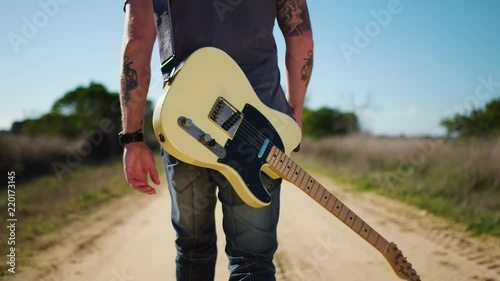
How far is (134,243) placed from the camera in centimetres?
398

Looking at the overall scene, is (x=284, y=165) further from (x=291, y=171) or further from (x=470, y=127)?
(x=470, y=127)

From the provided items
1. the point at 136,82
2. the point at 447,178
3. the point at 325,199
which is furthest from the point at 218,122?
the point at 447,178

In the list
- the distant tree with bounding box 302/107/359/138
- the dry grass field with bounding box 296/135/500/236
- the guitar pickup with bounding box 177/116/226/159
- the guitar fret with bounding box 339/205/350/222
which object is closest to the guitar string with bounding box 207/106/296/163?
the guitar pickup with bounding box 177/116/226/159

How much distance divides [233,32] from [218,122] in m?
0.36

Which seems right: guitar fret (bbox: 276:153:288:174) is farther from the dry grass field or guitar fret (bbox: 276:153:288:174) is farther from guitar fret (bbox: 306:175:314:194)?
the dry grass field

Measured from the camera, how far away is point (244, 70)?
1649mm

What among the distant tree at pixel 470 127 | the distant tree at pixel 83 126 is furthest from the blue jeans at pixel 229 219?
the distant tree at pixel 83 126

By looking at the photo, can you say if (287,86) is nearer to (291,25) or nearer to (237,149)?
(291,25)

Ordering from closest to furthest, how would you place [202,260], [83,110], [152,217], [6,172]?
[202,260] → [152,217] → [6,172] → [83,110]

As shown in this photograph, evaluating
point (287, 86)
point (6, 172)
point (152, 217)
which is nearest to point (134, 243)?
point (152, 217)

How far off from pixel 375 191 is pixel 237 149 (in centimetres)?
635

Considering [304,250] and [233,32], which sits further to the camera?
[304,250]

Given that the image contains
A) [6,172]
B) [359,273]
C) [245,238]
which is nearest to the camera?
[245,238]

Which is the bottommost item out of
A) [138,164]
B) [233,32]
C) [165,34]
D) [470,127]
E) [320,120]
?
[138,164]
